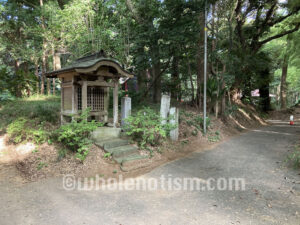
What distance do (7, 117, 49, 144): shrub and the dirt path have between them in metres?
1.52

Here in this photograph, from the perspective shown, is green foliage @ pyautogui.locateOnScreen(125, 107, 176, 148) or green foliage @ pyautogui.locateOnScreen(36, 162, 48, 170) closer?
green foliage @ pyautogui.locateOnScreen(36, 162, 48, 170)

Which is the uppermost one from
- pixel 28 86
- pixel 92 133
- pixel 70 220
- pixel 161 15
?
pixel 161 15

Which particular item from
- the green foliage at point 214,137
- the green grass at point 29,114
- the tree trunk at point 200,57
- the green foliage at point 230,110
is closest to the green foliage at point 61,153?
the green grass at point 29,114

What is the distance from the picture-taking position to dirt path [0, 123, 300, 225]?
9.12 ft

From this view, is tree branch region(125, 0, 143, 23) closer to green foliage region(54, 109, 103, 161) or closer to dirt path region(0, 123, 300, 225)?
green foliage region(54, 109, 103, 161)

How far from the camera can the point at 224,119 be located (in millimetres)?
9781

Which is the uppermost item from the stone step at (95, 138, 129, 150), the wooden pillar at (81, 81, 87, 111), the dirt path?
the wooden pillar at (81, 81, 87, 111)

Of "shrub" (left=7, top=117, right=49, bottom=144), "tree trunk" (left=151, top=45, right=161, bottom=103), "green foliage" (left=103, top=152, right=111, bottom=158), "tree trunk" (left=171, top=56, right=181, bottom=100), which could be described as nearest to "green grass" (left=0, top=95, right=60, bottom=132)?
"shrub" (left=7, top=117, right=49, bottom=144)

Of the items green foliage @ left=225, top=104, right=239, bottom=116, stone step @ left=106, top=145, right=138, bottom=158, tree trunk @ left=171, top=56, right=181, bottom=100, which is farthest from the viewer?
tree trunk @ left=171, top=56, right=181, bottom=100

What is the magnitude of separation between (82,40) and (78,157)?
6.37m

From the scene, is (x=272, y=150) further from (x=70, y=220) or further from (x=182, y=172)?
(x=70, y=220)

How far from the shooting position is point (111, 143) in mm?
5398

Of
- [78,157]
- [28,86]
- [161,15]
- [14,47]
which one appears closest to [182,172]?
[78,157]

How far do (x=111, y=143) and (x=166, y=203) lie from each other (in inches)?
105
